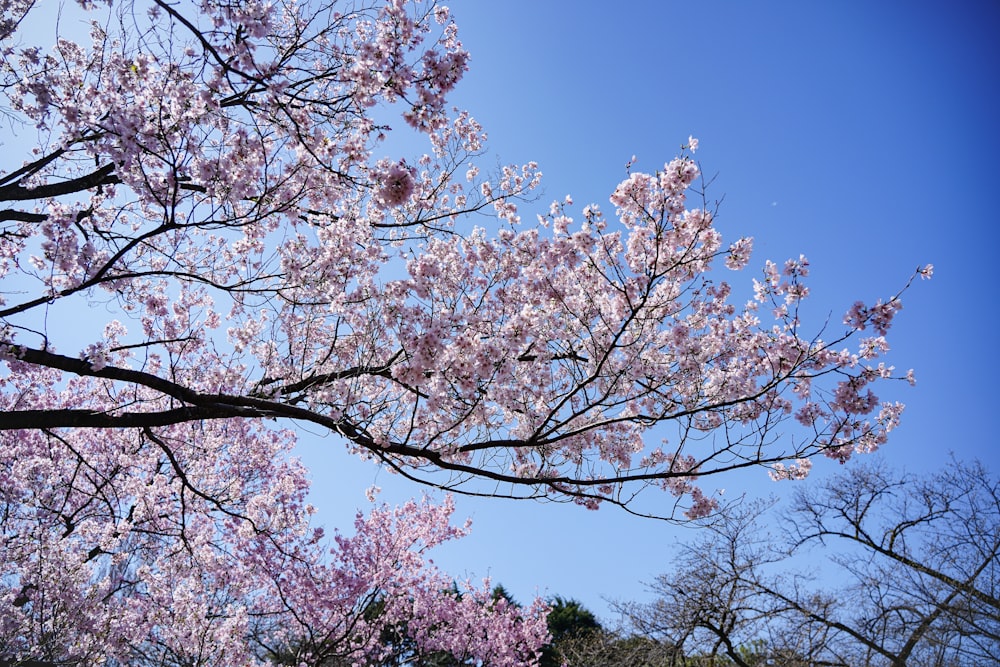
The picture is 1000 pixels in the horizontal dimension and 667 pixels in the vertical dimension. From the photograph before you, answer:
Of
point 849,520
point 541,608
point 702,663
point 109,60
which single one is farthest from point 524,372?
point 541,608

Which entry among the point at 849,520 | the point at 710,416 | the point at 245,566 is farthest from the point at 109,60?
the point at 849,520

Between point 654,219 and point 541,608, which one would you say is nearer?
point 654,219

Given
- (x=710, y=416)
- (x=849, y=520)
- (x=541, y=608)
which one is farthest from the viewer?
(x=541, y=608)

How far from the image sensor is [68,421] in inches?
164

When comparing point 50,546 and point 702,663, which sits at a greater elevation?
point 50,546

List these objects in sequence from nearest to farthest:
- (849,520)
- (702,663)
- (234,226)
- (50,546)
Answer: (234,226), (50,546), (702,663), (849,520)

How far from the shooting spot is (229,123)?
178 inches

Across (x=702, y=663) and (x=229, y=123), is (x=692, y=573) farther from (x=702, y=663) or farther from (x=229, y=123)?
(x=229, y=123)

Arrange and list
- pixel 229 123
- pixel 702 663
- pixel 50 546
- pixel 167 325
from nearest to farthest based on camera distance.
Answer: pixel 229 123
pixel 167 325
pixel 50 546
pixel 702 663

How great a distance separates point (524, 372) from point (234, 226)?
2.66 m

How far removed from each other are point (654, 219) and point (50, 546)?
871cm

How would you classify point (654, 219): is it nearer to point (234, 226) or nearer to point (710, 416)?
point (710, 416)

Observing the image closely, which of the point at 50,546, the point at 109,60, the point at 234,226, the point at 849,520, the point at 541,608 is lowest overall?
the point at 849,520

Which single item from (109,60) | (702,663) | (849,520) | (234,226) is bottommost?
(702,663)
